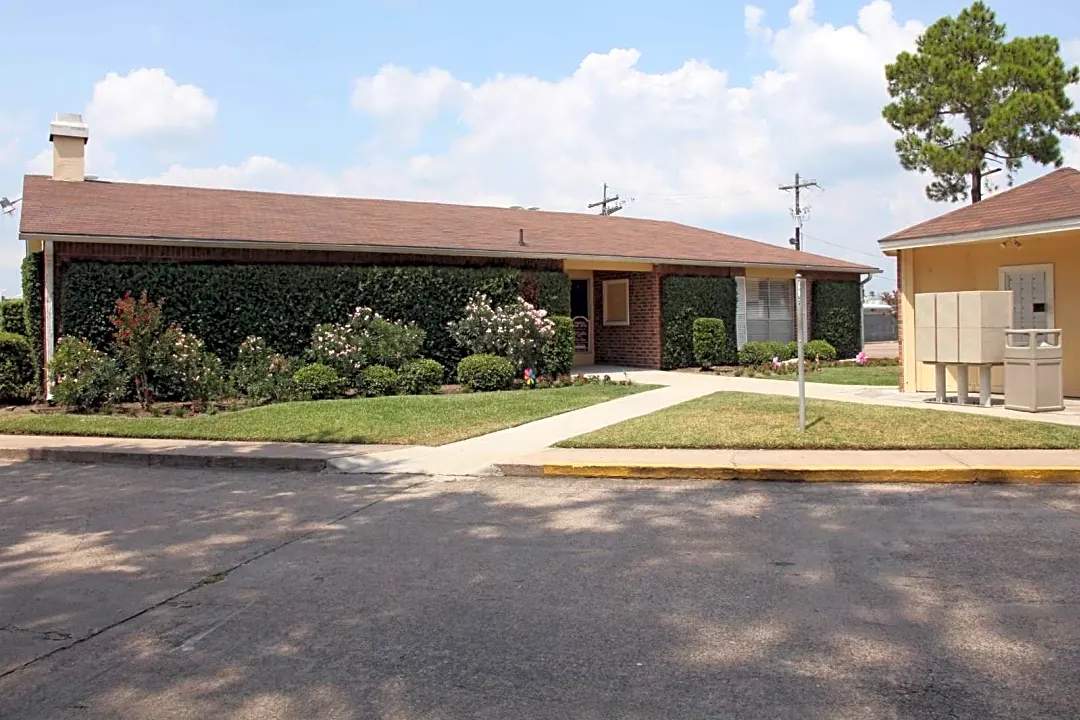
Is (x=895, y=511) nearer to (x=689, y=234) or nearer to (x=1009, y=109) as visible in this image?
(x=689, y=234)

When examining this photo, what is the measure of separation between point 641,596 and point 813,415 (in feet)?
23.7

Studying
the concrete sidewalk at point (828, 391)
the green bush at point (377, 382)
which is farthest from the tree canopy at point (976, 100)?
the green bush at point (377, 382)

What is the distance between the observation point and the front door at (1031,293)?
14.0 m

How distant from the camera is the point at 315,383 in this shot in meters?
15.4

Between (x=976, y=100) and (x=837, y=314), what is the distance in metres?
14.7

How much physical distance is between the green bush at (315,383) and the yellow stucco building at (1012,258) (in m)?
9.52

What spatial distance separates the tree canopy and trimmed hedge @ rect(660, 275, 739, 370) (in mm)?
17349

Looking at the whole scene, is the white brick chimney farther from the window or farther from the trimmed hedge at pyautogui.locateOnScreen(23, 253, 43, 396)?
the window

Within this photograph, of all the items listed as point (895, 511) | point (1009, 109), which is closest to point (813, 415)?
point (895, 511)

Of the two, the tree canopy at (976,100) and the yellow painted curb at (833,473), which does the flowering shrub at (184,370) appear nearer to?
the yellow painted curb at (833,473)

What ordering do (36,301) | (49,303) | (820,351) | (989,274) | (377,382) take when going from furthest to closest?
1. (820,351)
2. (377,382)
3. (36,301)
4. (49,303)
5. (989,274)

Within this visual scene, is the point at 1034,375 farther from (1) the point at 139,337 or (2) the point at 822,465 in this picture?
(1) the point at 139,337

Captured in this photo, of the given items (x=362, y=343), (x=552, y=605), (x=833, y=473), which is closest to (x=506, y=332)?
(x=362, y=343)

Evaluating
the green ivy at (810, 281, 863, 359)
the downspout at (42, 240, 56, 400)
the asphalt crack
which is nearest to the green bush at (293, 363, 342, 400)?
the downspout at (42, 240, 56, 400)
